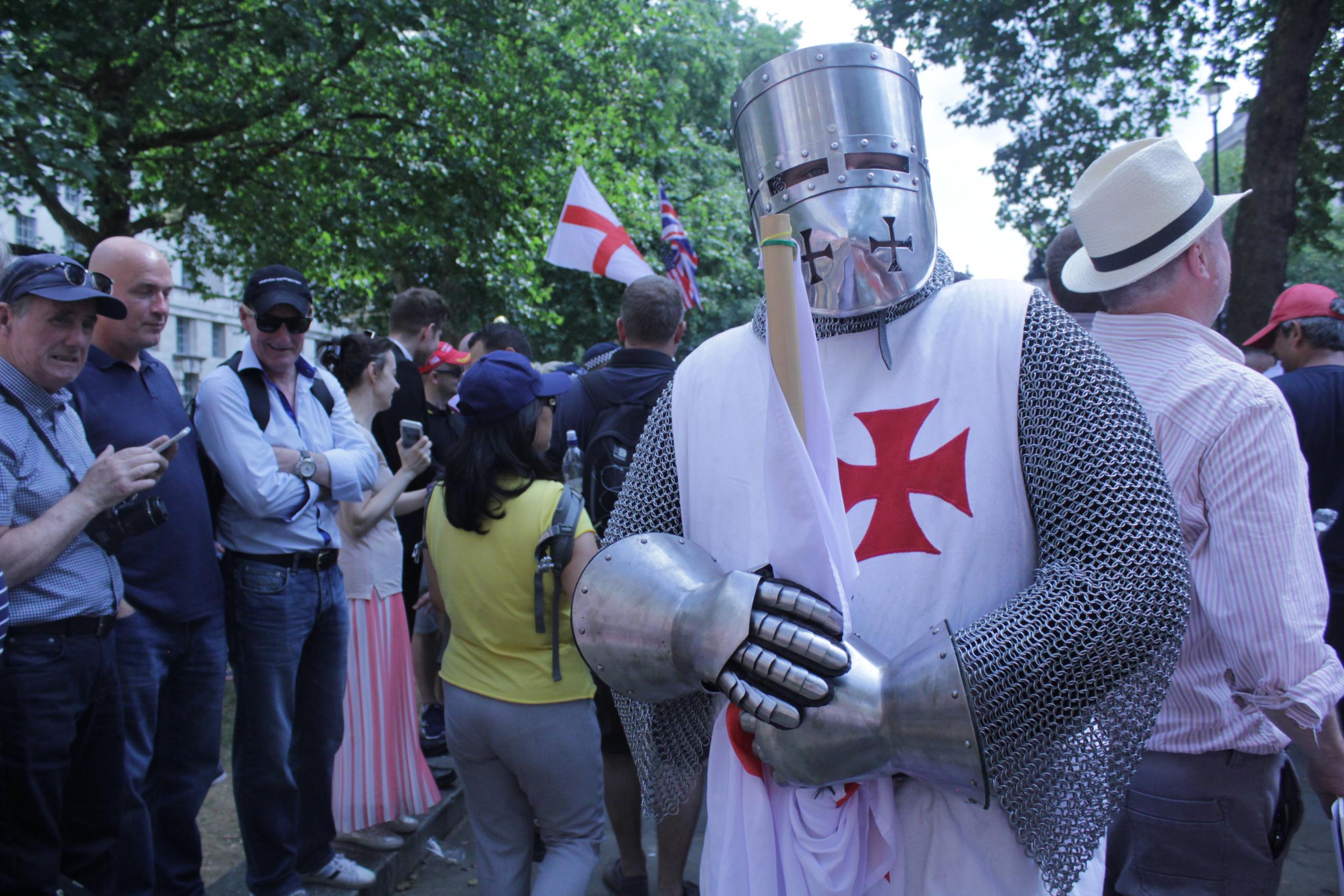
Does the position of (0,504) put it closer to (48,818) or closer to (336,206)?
(48,818)

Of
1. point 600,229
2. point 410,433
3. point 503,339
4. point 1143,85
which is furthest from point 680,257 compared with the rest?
point 1143,85

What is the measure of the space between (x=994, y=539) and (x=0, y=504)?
7.80ft

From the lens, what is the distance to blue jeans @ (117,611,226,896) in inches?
115

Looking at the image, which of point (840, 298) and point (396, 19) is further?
point (396, 19)

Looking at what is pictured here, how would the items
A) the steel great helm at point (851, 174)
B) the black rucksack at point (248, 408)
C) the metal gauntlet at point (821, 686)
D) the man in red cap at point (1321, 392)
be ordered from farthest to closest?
the man in red cap at point (1321, 392) → the black rucksack at point (248, 408) → the steel great helm at point (851, 174) → the metal gauntlet at point (821, 686)

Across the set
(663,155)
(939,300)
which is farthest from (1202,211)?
A: (663,155)

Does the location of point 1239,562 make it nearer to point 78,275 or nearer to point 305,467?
point 305,467

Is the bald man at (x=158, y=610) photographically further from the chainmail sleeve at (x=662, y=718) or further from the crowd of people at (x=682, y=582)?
the chainmail sleeve at (x=662, y=718)

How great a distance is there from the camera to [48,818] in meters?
2.54

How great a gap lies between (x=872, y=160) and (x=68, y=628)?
2370 millimetres

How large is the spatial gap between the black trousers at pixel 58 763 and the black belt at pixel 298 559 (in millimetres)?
605

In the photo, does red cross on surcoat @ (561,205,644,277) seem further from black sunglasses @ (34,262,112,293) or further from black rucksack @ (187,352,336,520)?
black sunglasses @ (34,262,112,293)

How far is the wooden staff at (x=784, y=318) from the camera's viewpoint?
55.9 inches

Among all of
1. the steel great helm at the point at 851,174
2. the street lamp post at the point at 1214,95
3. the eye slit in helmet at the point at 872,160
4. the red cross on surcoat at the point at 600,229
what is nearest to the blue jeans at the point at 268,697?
the steel great helm at the point at 851,174
